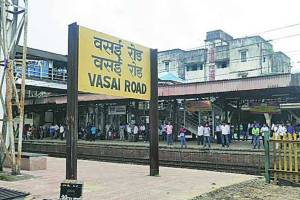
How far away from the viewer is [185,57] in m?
44.7

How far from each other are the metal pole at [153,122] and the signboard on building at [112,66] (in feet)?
0.53

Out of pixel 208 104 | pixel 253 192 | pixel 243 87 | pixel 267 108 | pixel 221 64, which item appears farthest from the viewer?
pixel 221 64

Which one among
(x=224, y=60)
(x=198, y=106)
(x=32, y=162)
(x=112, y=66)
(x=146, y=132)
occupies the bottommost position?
(x=32, y=162)

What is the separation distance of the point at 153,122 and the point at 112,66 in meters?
2.19

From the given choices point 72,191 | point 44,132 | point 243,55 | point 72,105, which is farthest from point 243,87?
point 243,55

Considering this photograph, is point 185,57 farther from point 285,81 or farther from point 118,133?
point 285,81

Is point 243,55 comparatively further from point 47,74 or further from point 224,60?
point 47,74

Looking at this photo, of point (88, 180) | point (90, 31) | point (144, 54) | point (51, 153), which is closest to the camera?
point (90, 31)

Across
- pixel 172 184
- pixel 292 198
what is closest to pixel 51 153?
pixel 172 184

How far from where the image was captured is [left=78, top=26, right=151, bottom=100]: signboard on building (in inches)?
324

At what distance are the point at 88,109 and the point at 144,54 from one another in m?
21.6

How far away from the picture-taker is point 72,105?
24.7 feet

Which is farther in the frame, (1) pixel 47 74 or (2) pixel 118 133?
(1) pixel 47 74

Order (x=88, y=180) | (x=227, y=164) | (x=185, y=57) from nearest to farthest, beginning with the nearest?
(x=88, y=180)
(x=227, y=164)
(x=185, y=57)
